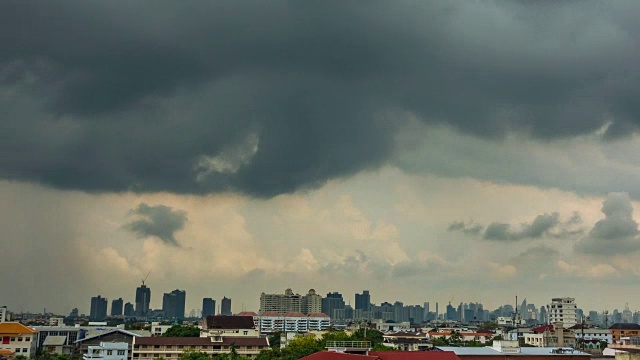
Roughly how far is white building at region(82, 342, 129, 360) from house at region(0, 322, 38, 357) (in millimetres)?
26146

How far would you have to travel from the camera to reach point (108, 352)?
365 feet

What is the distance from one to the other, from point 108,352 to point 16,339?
3010cm

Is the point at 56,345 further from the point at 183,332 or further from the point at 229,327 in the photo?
the point at 229,327

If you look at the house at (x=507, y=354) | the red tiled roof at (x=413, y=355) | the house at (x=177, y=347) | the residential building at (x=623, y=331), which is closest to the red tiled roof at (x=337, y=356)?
the red tiled roof at (x=413, y=355)

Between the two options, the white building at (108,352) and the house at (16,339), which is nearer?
the white building at (108,352)

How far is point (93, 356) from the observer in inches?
4252

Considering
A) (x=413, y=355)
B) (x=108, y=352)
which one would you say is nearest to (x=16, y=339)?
(x=108, y=352)

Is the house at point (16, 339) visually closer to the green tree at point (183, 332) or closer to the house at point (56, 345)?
the house at point (56, 345)

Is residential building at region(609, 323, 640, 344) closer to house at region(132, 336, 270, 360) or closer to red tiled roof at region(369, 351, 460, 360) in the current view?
house at region(132, 336, 270, 360)

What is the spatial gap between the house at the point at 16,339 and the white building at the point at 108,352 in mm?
26146

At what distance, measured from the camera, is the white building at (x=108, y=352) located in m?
108

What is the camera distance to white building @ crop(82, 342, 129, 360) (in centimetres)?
10784

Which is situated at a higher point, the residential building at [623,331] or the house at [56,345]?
the residential building at [623,331]

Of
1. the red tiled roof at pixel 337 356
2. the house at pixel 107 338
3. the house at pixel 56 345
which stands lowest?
→ the house at pixel 56 345
